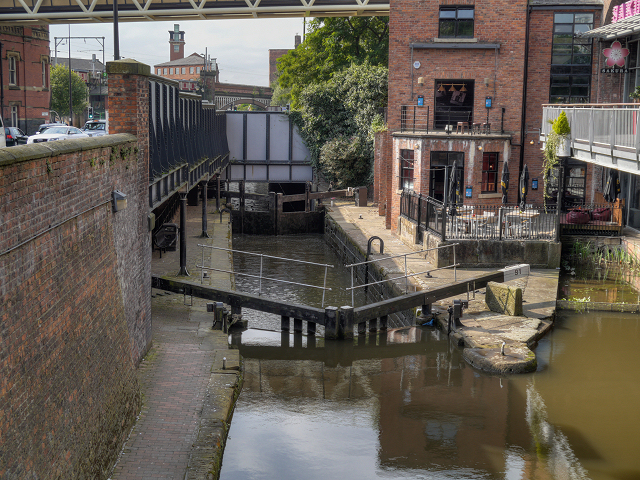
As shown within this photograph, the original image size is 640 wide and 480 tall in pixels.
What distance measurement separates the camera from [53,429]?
625 cm

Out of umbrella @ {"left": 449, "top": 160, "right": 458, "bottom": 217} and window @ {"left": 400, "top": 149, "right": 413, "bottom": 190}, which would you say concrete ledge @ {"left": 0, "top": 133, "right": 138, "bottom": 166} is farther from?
window @ {"left": 400, "top": 149, "right": 413, "bottom": 190}

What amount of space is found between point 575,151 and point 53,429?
16.7 m

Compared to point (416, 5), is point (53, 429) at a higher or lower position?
lower

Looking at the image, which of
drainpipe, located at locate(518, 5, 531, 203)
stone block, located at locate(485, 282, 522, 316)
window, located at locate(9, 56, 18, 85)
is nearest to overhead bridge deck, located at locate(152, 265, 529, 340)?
stone block, located at locate(485, 282, 522, 316)

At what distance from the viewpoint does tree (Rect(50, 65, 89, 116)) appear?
67.6 meters

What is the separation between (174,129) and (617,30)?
1577 centimetres

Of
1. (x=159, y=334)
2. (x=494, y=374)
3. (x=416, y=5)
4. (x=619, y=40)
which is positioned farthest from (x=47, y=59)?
(x=494, y=374)

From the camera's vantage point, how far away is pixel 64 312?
6957 millimetres

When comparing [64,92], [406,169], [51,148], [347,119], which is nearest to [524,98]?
[406,169]

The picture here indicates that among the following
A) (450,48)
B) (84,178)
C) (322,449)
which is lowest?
(322,449)

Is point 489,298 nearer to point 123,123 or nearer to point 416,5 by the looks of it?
point 123,123

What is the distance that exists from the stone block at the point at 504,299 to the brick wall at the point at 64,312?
890cm

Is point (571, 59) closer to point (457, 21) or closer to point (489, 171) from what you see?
point (457, 21)

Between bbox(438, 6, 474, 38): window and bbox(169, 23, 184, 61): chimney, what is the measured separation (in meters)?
112
